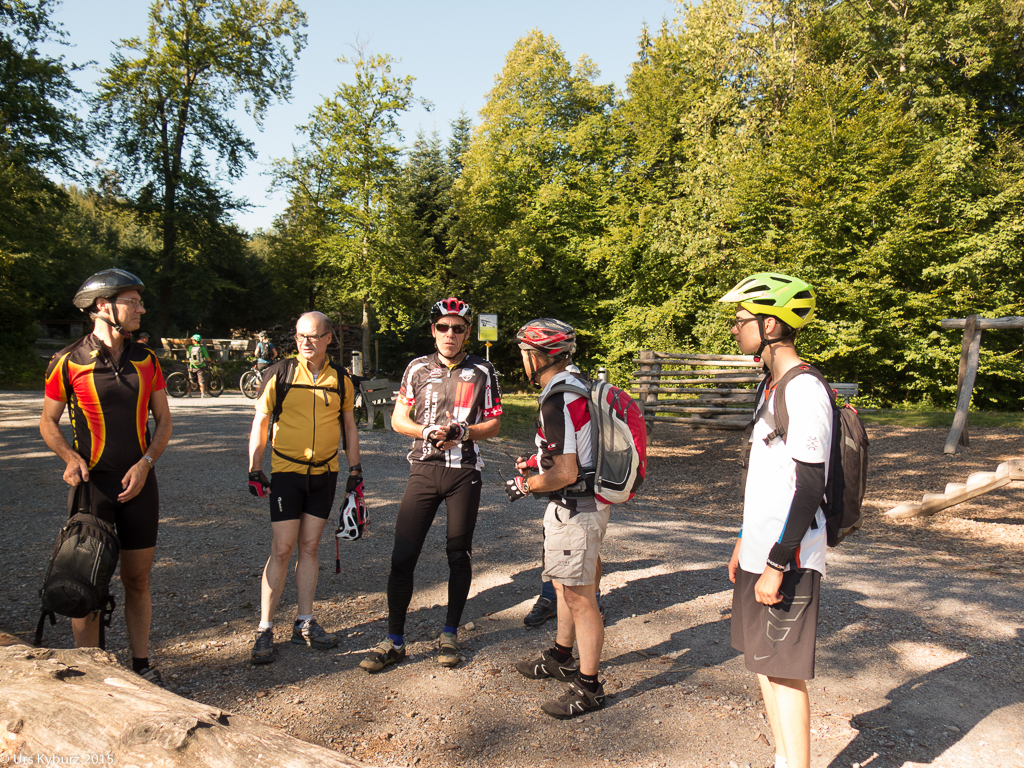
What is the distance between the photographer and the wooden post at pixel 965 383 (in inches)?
437

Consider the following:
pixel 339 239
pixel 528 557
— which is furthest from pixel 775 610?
pixel 339 239

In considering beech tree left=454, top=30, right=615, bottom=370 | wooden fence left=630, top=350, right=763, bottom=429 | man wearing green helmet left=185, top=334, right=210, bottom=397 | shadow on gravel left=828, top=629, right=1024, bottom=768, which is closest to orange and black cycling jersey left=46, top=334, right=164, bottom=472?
shadow on gravel left=828, top=629, right=1024, bottom=768

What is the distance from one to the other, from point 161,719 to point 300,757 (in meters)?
0.49

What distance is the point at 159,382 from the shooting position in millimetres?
3318

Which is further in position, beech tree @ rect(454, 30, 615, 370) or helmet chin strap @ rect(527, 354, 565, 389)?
beech tree @ rect(454, 30, 615, 370)

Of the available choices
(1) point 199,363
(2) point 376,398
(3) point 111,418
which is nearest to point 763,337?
(3) point 111,418

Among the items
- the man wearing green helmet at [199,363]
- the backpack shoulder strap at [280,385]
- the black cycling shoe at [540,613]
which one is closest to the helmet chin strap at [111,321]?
the backpack shoulder strap at [280,385]

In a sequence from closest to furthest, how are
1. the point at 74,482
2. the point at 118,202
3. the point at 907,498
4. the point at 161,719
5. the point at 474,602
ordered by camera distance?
the point at 161,719, the point at 74,482, the point at 474,602, the point at 907,498, the point at 118,202

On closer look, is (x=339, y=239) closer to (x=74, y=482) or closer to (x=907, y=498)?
(x=907, y=498)

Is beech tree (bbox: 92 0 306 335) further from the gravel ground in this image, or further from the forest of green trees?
the gravel ground

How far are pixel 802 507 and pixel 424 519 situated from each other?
6.65ft

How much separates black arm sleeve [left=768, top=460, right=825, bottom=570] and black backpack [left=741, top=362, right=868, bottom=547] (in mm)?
104

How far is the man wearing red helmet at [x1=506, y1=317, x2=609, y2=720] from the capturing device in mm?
3021

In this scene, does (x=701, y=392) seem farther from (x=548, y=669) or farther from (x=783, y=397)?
(x=783, y=397)
